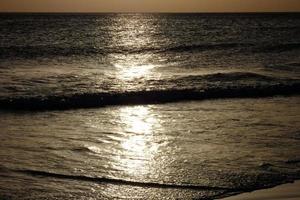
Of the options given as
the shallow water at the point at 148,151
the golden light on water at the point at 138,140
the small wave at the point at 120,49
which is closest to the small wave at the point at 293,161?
the shallow water at the point at 148,151

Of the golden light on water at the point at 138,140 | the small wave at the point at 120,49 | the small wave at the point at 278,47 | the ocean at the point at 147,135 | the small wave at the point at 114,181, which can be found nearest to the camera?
the small wave at the point at 114,181

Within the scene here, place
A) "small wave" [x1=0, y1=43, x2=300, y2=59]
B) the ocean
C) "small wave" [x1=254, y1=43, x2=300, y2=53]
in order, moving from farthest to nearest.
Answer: "small wave" [x1=254, y1=43, x2=300, y2=53] < "small wave" [x1=0, y1=43, x2=300, y2=59] < the ocean

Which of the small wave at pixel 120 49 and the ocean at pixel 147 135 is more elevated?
the ocean at pixel 147 135

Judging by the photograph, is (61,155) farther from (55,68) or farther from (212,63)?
(212,63)

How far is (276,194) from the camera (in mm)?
5090

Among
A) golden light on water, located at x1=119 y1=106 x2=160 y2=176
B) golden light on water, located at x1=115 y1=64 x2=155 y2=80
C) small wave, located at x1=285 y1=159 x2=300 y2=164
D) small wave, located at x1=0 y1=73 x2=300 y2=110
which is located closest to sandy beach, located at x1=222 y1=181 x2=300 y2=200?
small wave, located at x1=285 y1=159 x2=300 y2=164

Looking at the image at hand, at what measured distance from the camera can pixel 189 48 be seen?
1204 inches

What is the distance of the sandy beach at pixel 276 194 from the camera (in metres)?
4.98

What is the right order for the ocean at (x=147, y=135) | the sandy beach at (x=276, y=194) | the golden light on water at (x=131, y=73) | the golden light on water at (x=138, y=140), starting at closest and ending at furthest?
the sandy beach at (x=276, y=194) → the ocean at (x=147, y=135) → the golden light on water at (x=138, y=140) → the golden light on water at (x=131, y=73)

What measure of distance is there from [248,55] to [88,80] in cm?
1233

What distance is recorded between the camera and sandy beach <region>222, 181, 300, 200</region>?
16.4 feet

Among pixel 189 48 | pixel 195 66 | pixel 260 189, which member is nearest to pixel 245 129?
pixel 260 189

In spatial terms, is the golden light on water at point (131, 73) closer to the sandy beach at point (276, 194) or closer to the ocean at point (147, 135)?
the ocean at point (147, 135)

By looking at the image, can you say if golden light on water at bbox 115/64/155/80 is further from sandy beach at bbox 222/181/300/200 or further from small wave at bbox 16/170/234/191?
sandy beach at bbox 222/181/300/200
